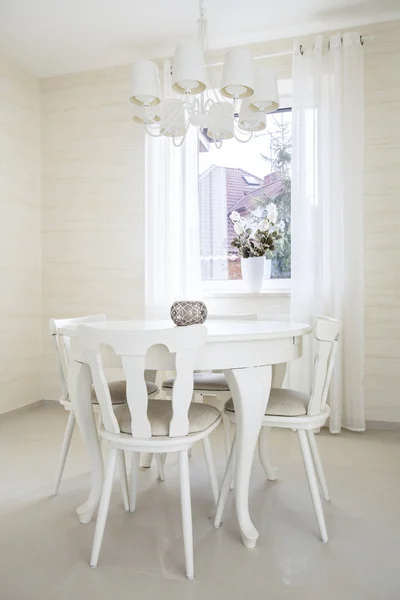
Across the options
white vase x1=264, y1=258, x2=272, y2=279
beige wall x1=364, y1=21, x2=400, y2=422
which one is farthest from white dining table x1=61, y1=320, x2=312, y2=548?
white vase x1=264, y1=258, x2=272, y2=279

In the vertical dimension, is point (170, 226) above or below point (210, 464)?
above

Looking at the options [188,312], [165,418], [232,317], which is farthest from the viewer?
[232,317]

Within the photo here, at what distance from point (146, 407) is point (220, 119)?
149 centimetres

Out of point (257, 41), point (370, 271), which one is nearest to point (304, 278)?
point (370, 271)

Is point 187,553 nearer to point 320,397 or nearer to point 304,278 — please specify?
point 320,397

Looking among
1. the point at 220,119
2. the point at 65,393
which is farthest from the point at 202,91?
the point at 65,393

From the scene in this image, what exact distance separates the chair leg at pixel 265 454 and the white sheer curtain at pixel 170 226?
140 centimetres

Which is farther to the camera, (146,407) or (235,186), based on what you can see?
(235,186)

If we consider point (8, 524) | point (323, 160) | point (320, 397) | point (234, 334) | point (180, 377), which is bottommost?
point (8, 524)

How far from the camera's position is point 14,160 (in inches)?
149

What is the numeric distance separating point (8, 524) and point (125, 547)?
530 millimetres

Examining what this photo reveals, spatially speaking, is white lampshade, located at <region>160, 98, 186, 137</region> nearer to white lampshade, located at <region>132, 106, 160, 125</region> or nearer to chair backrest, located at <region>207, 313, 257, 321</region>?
white lampshade, located at <region>132, 106, 160, 125</region>

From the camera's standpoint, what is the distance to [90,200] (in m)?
3.93

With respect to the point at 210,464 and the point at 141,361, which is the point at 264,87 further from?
the point at 210,464
